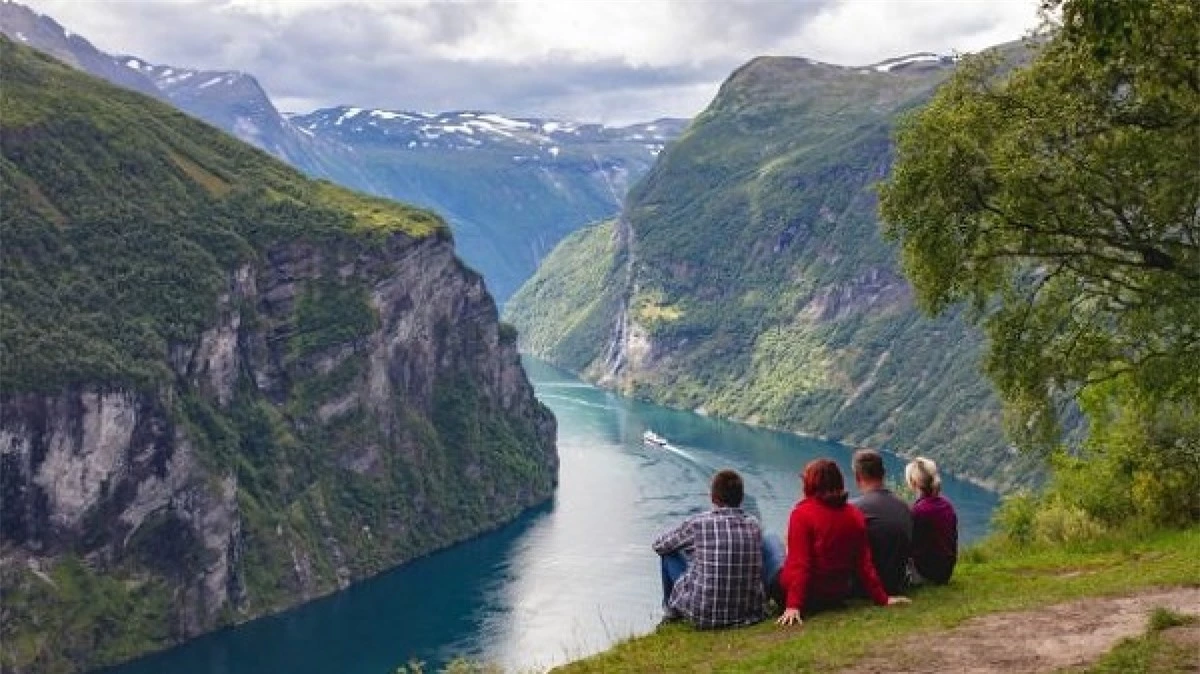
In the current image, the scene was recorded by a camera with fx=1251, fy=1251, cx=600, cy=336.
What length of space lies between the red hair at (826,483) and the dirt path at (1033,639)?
2.52m

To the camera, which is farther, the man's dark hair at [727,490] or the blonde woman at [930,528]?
the blonde woman at [930,528]

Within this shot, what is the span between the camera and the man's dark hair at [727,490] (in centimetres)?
2083

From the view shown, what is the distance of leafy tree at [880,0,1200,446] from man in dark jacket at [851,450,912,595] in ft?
31.2

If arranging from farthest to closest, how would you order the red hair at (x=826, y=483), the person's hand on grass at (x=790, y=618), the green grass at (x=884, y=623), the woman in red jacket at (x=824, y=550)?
the person's hand on grass at (x=790, y=618) < the woman in red jacket at (x=824, y=550) < the red hair at (x=826, y=483) < the green grass at (x=884, y=623)

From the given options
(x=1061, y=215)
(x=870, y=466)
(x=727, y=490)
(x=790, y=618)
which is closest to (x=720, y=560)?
(x=727, y=490)

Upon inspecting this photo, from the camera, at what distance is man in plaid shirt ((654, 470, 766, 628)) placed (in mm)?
20906

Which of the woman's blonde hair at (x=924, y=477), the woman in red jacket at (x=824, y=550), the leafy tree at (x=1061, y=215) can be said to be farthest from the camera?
the leafy tree at (x=1061, y=215)

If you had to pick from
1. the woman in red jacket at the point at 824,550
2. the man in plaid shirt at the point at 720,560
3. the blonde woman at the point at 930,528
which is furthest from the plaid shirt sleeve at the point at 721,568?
the blonde woman at the point at 930,528

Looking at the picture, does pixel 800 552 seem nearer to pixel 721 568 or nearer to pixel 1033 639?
pixel 721 568

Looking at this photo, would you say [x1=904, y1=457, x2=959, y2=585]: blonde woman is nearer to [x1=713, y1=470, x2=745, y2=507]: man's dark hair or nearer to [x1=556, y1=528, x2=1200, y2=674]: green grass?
[x1=556, y1=528, x2=1200, y2=674]: green grass

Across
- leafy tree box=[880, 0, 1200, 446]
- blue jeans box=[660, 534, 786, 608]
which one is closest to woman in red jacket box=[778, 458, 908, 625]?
blue jeans box=[660, 534, 786, 608]

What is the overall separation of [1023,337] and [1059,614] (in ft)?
54.9

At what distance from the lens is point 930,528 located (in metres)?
22.8

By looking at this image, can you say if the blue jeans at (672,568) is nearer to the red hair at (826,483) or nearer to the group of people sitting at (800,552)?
the group of people sitting at (800,552)
